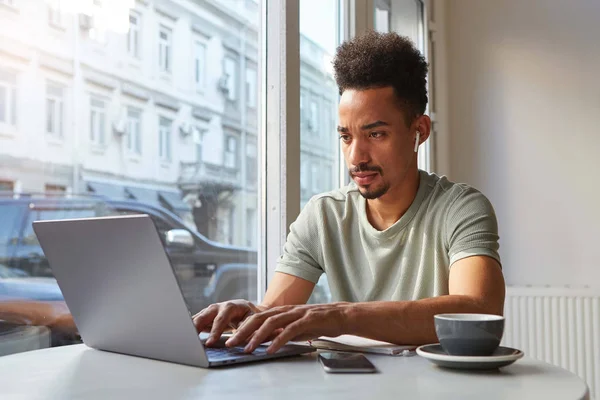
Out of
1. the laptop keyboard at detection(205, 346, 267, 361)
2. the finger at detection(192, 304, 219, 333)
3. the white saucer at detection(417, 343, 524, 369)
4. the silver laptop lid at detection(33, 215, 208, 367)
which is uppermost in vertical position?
the silver laptop lid at detection(33, 215, 208, 367)

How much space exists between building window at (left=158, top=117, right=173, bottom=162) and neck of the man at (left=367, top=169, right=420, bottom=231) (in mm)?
516

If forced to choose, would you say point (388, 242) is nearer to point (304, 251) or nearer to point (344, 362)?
point (304, 251)

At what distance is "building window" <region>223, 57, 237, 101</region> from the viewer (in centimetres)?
201

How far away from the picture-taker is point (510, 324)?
3354 millimetres

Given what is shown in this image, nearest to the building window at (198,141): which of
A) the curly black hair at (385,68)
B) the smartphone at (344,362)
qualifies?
the curly black hair at (385,68)

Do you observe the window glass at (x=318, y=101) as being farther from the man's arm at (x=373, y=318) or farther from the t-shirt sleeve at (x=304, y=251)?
the man's arm at (x=373, y=318)

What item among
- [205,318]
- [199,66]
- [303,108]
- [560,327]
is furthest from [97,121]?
[560,327]

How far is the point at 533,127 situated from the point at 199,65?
7.01 ft

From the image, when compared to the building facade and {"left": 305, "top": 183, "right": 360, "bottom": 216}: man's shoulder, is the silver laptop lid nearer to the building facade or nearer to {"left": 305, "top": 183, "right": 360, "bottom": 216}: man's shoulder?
the building facade

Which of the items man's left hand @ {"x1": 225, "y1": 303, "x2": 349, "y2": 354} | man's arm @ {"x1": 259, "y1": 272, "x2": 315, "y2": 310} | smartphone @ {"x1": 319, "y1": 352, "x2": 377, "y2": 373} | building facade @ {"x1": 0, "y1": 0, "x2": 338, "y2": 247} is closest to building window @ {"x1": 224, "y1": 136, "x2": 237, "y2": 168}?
building facade @ {"x1": 0, "y1": 0, "x2": 338, "y2": 247}

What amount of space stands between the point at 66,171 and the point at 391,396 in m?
0.91

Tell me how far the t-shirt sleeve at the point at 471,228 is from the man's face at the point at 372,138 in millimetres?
155

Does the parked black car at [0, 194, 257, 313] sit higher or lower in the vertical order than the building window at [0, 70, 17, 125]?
lower

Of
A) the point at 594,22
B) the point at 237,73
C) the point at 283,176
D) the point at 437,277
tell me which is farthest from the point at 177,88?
the point at 594,22
